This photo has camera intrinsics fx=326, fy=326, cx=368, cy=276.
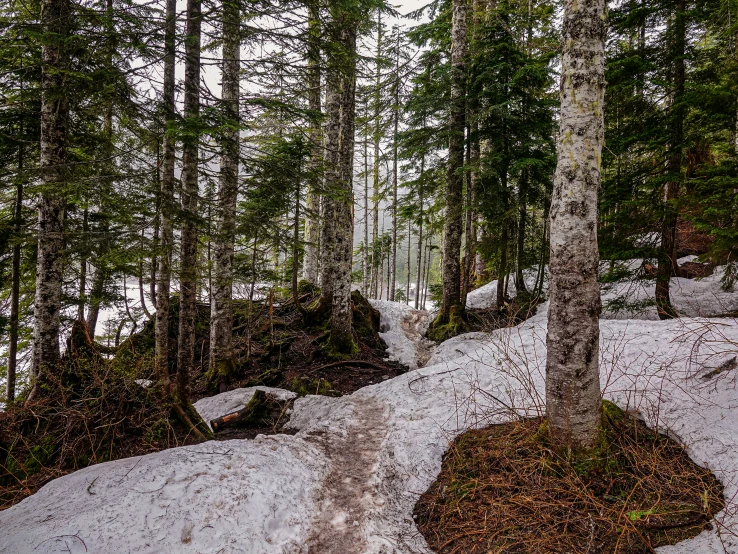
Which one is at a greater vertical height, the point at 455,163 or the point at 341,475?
the point at 455,163

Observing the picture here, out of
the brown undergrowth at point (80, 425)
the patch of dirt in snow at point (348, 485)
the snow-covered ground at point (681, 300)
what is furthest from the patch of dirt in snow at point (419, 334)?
the brown undergrowth at point (80, 425)

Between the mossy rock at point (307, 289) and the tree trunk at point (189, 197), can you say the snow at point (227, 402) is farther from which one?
the mossy rock at point (307, 289)

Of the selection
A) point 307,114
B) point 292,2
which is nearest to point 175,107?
point 307,114

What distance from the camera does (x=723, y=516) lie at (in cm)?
277

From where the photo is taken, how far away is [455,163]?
10719 mm

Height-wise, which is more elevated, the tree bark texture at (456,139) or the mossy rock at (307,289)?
the tree bark texture at (456,139)

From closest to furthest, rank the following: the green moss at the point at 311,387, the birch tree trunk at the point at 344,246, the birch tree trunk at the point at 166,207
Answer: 1. the birch tree trunk at the point at 166,207
2. the green moss at the point at 311,387
3. the birch tree trunk at the point at 344,246

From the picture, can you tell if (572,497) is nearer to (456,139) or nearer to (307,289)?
→ (456,139)

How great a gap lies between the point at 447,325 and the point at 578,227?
7874 millimetres

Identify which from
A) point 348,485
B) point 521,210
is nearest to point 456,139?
point 521,210

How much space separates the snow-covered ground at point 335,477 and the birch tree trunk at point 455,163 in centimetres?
516

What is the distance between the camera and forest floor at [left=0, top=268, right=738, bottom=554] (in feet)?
9.88

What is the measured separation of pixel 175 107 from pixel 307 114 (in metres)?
2.30

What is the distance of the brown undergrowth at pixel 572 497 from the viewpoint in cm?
290
